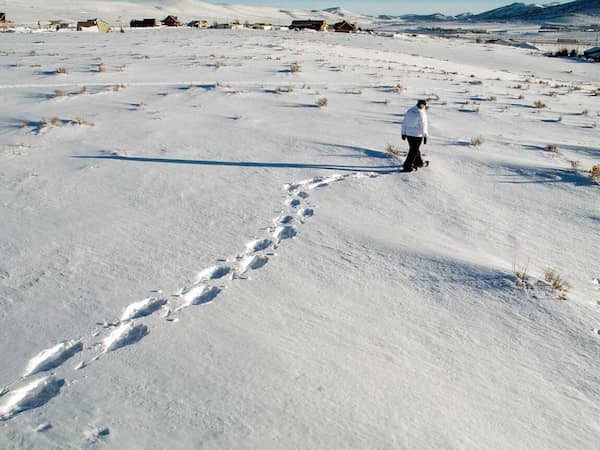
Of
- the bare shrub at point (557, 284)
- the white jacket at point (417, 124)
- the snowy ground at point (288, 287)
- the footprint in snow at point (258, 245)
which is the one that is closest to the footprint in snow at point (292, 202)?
the snowy ground at point (288, 287)

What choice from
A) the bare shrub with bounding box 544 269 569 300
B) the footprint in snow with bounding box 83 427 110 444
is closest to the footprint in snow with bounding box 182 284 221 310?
the footprint in snow with bounding box 83 427 110 444

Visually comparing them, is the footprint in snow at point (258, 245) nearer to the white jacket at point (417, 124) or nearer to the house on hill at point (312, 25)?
the white jacket at point (417, 124)

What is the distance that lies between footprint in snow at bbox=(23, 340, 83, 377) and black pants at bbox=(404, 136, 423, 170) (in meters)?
4.98

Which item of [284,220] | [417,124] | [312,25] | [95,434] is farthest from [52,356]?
[312,25]

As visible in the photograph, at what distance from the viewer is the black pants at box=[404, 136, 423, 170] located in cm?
645

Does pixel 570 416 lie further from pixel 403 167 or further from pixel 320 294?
pixel 403 167

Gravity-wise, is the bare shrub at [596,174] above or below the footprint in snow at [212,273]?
above

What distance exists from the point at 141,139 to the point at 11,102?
4.25 meters

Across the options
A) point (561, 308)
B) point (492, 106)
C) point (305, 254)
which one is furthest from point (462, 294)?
point (492, 106)

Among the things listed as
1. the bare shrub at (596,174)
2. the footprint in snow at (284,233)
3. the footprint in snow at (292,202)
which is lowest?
the footprint in snow at (284,233)

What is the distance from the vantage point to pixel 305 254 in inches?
169

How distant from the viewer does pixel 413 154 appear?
6.52 m

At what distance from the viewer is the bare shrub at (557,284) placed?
365cm

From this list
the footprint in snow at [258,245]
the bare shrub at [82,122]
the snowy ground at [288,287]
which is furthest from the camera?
the bare shrub at [82,122]
